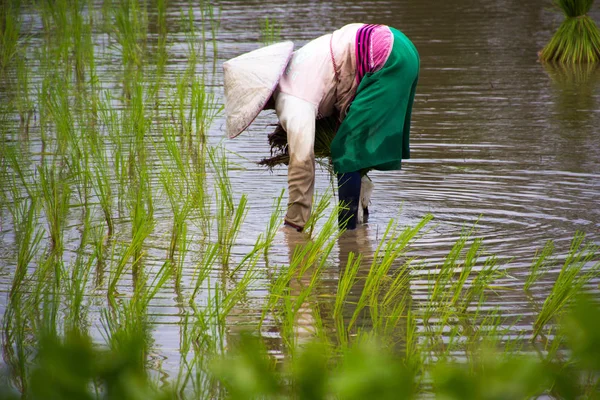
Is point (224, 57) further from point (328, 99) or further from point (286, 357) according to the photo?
point (286, 357)

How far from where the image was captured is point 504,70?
26.4 feet

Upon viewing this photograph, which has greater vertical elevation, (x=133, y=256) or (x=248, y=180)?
(x=133, y=256)

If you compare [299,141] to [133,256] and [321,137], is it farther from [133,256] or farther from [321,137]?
[133,256]

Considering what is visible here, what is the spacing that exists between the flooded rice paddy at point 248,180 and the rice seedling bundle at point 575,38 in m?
0.28

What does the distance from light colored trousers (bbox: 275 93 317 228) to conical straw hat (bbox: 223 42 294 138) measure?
0.31 feet

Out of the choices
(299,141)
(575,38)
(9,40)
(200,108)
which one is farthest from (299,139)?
(575,38)

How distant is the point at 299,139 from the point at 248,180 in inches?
53.2

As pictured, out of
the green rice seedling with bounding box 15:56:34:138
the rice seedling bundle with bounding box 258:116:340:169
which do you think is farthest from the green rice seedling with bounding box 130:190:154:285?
the green rice seedling with bounding box 15:56:34:138

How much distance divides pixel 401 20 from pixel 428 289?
7.66 m

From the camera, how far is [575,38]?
8328mm

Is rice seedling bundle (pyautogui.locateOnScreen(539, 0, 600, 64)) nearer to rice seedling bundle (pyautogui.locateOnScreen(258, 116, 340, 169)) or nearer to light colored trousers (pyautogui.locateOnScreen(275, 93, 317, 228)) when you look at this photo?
rice seedling bundle (pyautogui.locateOnScreen(258, 116, 340, 169))

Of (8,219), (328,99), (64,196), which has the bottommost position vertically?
(8,219)

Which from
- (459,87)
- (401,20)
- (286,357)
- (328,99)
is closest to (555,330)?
(286,357)

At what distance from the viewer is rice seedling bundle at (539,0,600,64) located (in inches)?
318
